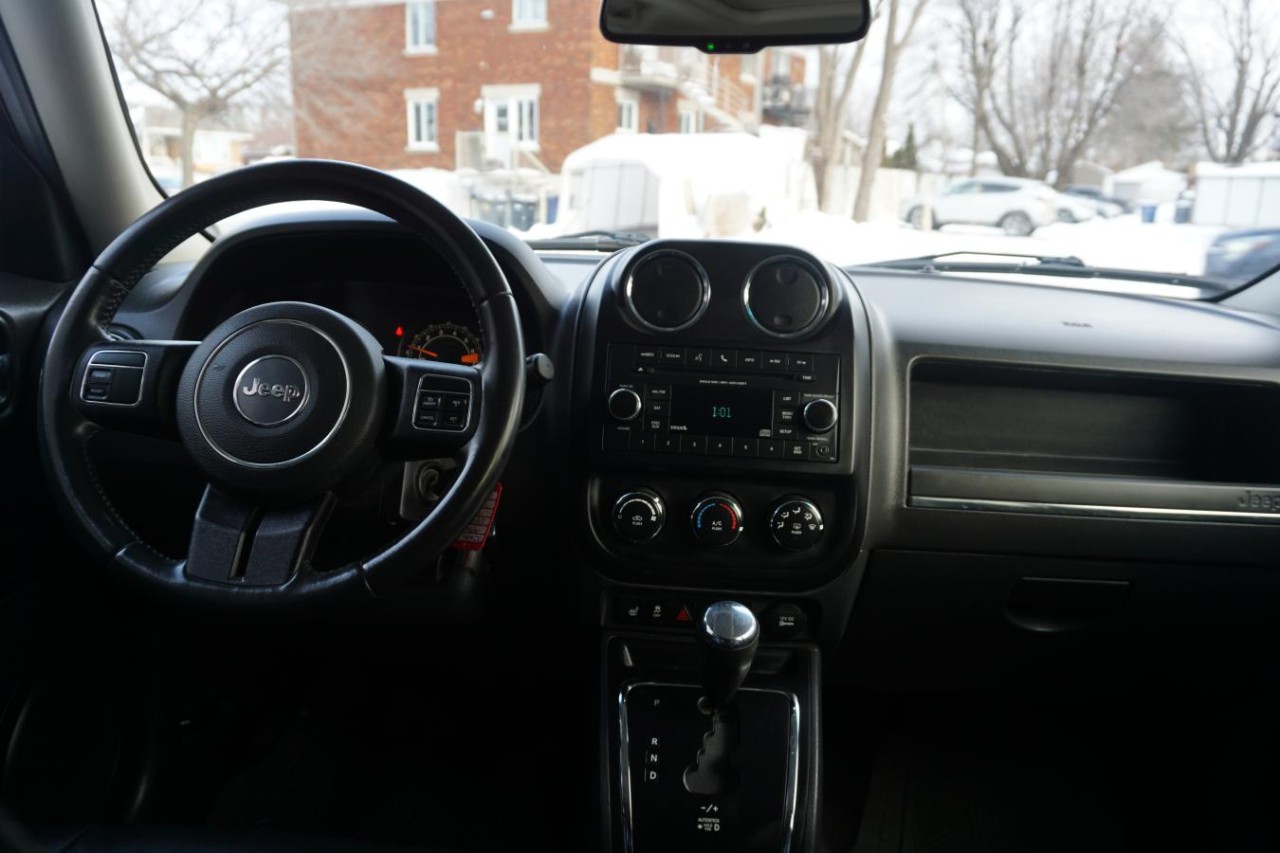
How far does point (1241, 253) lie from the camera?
2.17 meters

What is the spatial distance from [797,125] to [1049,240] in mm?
594

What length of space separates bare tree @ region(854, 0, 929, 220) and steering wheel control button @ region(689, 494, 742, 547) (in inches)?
32.0

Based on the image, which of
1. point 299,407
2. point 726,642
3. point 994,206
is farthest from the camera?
point 994,206

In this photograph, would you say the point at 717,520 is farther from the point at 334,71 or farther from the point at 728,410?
the point at 334,71

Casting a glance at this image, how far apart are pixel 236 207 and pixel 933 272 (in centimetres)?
143

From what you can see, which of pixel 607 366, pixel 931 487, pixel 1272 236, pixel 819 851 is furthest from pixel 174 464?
pixel 1272 236

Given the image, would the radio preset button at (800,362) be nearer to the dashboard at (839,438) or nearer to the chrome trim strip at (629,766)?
the dashboard at (839,438)

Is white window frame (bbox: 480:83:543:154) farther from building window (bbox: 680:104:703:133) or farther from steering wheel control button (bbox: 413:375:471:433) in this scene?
steering wheel control button (bbox: 413:375:471:433)

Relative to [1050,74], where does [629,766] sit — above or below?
below

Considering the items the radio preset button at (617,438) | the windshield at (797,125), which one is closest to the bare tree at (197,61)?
the windshield at (797,125)

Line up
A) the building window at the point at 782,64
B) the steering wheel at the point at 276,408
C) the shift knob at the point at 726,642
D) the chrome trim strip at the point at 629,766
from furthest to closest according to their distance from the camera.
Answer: the building window at the point at 782,64 → the chrome trim strip at the point at 629,766 → the shift knob at the point at 726,642 → the steering wheel at the point at 276,408

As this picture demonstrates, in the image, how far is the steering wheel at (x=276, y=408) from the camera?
1.32m

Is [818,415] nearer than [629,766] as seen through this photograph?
Yes

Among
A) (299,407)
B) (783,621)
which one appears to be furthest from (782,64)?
(299,407)
